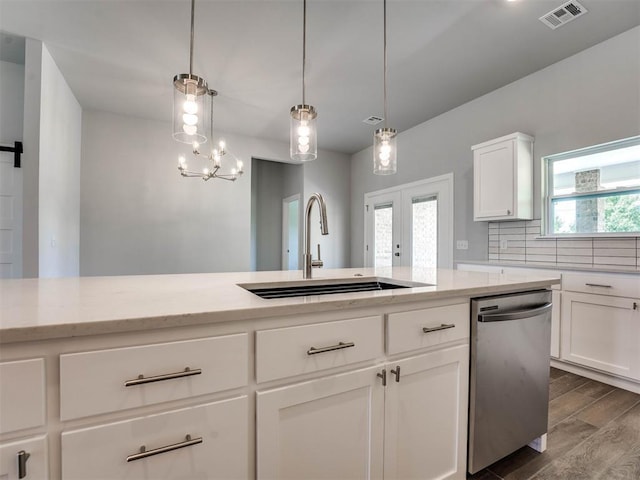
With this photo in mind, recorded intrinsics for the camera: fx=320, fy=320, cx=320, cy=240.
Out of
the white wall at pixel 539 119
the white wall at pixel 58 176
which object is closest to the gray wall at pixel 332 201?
the white wall at pixel 539 119

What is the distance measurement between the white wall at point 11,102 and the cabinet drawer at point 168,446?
3714mm

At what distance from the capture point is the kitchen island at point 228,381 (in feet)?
2.32

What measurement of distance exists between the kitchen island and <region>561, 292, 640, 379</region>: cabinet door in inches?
68.5

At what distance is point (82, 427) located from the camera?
0.73 m

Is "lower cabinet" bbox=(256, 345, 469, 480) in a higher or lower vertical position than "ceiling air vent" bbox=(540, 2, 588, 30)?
lower

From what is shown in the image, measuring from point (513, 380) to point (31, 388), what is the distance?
171 cm

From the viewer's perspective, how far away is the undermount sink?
1.50 m

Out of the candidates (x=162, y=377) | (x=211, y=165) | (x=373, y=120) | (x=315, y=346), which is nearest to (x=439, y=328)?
(x=315, y=346)

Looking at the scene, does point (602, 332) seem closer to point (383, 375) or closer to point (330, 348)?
point (383, 375)

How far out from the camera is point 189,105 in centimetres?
155

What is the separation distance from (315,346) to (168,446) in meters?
0.46

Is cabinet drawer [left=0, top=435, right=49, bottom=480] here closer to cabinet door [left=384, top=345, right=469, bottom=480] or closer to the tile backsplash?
cabinet door [left=384, top=345, right=469, bottom=480]

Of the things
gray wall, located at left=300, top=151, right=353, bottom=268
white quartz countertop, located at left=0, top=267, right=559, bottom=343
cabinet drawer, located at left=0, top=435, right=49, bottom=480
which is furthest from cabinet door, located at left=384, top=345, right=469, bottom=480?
gray wall, located at left=300, top=151, right=353, bottom=268

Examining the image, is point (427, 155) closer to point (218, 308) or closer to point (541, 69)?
point (541, 69)
